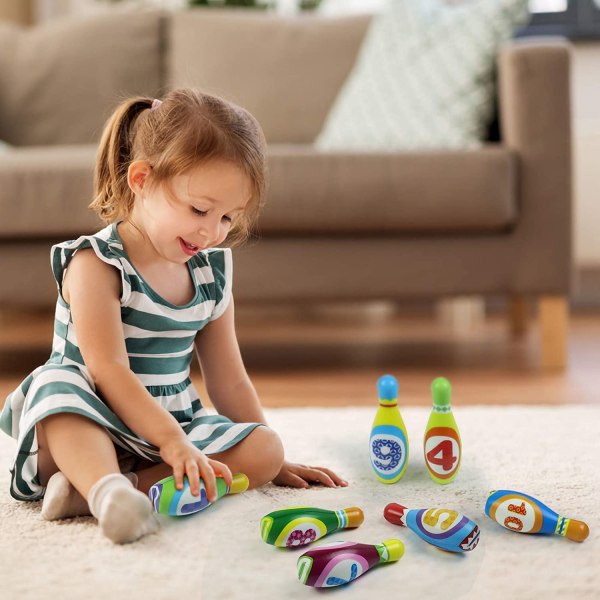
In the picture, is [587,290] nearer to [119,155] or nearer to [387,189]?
[387,189]

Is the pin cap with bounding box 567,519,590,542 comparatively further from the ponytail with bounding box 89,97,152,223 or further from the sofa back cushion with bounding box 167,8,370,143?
the sofa back cushion with bounding box 167,8,370,143

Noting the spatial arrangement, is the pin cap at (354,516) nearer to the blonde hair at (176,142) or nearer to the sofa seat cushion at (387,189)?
the blonde hair at (176,142)

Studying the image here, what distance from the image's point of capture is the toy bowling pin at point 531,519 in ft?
3.13

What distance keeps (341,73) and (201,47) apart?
438 millimetres

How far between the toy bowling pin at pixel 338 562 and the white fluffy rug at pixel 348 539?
11 millimetres

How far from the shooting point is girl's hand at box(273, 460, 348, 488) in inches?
46.5

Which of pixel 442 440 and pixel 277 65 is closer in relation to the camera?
pixel 442 440

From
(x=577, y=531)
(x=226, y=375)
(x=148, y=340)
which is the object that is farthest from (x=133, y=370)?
(x=577, y=531)

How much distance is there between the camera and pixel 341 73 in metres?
2.71

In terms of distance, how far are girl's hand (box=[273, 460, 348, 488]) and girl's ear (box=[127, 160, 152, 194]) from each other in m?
0.41

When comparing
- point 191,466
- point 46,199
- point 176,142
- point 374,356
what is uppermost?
point 176,142

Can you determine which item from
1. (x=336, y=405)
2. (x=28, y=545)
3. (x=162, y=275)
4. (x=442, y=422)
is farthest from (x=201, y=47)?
(x=28, y=545)

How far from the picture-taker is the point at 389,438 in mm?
1179

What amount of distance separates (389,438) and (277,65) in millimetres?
1786
